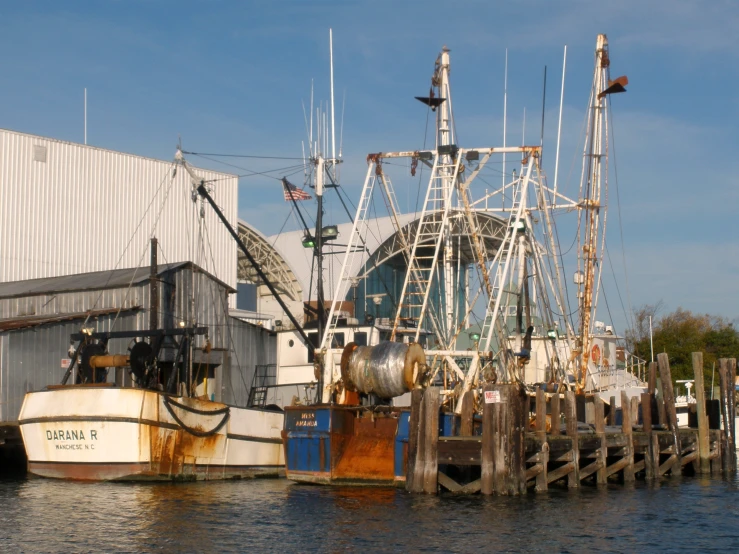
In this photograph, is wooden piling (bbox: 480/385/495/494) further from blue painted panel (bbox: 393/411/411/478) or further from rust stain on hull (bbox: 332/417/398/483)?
rust stain on hull (bbox: 332/417/398/483)

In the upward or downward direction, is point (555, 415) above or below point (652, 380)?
below

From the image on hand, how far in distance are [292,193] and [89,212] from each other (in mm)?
13198

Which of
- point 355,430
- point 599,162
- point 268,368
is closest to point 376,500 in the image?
point 355,430

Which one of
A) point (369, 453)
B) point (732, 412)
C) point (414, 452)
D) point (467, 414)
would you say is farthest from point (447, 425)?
point (732, 412)

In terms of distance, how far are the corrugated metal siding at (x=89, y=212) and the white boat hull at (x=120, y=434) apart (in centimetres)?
1567

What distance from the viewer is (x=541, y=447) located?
918 inches

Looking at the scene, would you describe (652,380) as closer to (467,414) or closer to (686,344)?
(467,414)

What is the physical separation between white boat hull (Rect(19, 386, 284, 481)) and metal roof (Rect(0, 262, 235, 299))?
257 inches

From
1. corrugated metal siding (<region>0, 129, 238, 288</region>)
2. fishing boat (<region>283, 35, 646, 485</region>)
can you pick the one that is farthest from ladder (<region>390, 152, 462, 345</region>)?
corrugated metal siding (<region>0, 129, 238, 288</region>)

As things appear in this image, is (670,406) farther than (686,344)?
No

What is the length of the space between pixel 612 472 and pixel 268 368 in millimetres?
12716

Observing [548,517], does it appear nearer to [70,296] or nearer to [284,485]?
[284,485]

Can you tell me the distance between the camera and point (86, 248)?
4419 centimetres

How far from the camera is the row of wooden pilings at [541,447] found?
72.5 ft
